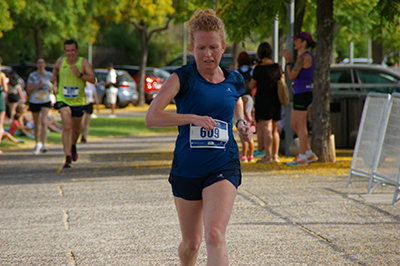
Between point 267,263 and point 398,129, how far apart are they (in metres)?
3.16

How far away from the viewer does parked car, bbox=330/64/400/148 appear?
38.4 feet

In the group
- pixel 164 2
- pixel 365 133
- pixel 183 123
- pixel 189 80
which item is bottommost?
pixel 365 133

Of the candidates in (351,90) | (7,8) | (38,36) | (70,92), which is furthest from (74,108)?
(38,36)

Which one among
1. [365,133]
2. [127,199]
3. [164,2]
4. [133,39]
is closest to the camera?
[127,199]

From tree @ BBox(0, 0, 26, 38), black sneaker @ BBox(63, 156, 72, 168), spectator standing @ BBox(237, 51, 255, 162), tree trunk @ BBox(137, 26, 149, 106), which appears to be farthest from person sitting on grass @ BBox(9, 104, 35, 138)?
tree trunk @ BBox(137, 26, 149, 106)

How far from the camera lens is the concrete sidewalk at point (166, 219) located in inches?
181

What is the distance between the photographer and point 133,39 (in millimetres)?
49312

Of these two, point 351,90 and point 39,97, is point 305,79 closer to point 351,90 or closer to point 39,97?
point 351,90

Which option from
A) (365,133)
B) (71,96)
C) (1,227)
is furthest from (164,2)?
(1,227)

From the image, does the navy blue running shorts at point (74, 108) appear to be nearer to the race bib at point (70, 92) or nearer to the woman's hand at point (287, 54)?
the race bib at point (70, 92)

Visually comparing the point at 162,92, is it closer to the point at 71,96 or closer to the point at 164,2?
the point at 71,96

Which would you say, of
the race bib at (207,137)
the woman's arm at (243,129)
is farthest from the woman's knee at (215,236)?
the woman's arm at (243,129)

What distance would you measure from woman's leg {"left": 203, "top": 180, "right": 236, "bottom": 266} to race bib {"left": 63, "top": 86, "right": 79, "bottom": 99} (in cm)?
655

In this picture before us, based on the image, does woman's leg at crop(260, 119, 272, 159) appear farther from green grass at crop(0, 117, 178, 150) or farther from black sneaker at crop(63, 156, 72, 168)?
green grass at crop(0, 117, 178, 150)
